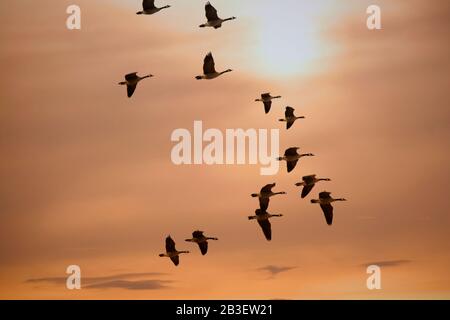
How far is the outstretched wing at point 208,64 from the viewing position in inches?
1702

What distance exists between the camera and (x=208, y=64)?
43.6 m

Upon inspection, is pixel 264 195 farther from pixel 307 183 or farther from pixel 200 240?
pixel 200 240

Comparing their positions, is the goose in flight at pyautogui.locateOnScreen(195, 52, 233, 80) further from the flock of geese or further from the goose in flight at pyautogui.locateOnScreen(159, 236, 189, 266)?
the goose in flight at pyautogui.locateOnScreen(159, 236, 189, 266)

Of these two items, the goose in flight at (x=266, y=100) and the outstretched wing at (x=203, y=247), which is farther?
the goose in flight at (x=266, y=100)

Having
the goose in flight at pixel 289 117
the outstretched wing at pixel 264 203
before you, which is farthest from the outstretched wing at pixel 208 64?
the outstretched wing at pixel 264 203

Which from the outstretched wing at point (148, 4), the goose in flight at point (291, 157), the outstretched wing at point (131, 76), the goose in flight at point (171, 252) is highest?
the outstretched wing at point (148, 4)

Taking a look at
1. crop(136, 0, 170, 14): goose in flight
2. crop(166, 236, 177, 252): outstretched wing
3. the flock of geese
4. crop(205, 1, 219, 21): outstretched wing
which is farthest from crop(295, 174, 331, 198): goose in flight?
crop(136, 0, 170, 14): goose in flight

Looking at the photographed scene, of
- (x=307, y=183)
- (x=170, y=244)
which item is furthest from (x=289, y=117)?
(x=170, y=244)

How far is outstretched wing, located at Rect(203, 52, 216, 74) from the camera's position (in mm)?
43219

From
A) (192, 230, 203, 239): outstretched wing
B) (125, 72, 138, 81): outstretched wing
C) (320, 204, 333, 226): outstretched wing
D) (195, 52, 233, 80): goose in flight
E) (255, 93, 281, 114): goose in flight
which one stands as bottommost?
(192, 230, 203, 239): outstretched wing

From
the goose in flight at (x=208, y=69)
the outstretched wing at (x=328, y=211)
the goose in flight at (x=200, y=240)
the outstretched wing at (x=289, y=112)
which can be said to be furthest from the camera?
the outstretched wing at (x=328, y=211)

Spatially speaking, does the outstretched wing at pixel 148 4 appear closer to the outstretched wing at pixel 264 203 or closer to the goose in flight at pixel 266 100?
the goose in flight at pixel 266 100
